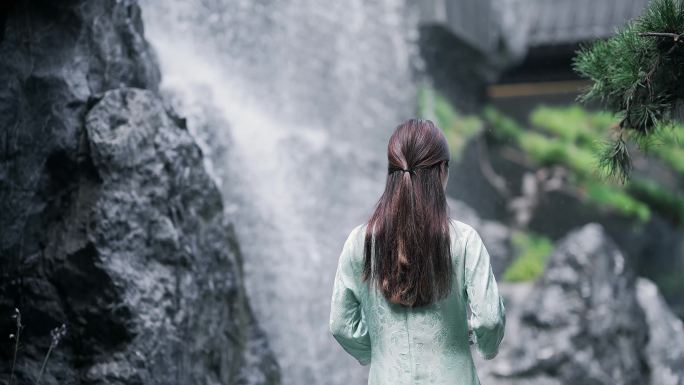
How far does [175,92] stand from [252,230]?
114cm

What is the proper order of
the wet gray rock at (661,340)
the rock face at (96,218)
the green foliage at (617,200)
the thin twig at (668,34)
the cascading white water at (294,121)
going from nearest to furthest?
the thin twig at (668,34) → the rock face at (96,218) → the cascading white water at (294,121) → the wet gray rock at (661,340) → the green foliage at (617,200)

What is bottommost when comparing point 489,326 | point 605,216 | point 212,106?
point 605,216

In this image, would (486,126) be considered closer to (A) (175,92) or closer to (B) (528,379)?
(B) (528,379)

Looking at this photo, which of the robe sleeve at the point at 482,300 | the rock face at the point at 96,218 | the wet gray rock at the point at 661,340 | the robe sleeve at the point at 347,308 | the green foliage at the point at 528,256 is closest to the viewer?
the robe sleeve at the point at 482,300

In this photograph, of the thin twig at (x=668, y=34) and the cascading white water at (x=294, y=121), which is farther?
the cascading white water at (x=294, y=121)

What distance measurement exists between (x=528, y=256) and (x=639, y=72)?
5450 millimetres

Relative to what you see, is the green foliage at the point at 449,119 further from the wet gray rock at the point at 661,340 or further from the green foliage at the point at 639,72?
the green foliage at the point at 639,72

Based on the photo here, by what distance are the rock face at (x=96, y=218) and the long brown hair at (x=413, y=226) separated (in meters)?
1.73

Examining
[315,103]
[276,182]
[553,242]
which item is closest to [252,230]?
[276,182]

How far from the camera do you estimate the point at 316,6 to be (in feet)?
26.4

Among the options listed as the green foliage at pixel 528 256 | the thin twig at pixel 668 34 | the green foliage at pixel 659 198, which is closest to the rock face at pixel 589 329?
the green foliage at pixel 528 256

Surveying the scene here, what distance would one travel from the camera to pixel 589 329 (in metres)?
6.75

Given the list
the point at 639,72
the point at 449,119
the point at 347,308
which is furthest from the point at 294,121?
the point at 347,308

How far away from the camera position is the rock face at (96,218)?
13.0ft
